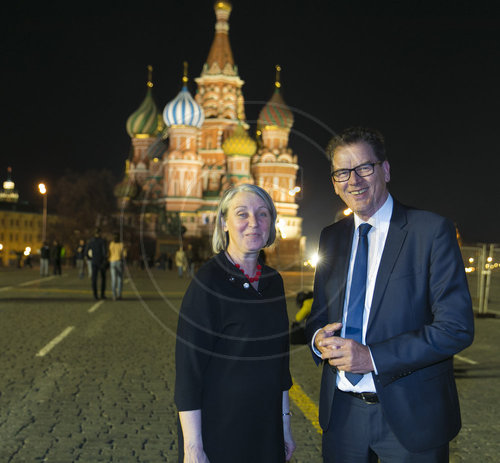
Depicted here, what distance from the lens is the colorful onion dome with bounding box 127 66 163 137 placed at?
93.4m

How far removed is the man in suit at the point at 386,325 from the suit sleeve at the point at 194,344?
522mm

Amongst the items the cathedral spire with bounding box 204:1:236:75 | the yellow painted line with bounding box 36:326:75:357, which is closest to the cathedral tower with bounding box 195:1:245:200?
the cathedral spire with bounding box 204:1:236:75

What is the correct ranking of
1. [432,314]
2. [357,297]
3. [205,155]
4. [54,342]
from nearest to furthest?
[432,314] → [357,297] → [54,342] → [205,155]

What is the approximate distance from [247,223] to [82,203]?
68.7 metres

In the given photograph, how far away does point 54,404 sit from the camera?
6734 millimetres

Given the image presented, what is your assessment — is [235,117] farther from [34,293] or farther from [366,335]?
[366,335]

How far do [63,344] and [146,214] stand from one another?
236 ft

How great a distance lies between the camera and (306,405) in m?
6.90

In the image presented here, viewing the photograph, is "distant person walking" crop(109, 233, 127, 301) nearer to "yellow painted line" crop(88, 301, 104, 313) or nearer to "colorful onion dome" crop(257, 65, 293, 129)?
"yellow painted line" crop(88, 301, 104, 313)

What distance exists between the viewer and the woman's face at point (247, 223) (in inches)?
137

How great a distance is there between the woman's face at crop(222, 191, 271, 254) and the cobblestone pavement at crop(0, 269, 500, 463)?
2.46 meters

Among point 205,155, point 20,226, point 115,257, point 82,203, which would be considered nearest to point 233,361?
point 115,257

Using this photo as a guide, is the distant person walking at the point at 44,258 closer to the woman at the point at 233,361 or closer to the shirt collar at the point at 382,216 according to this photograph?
the woman at the point at 233,361

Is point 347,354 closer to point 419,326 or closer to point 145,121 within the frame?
point 419,326
